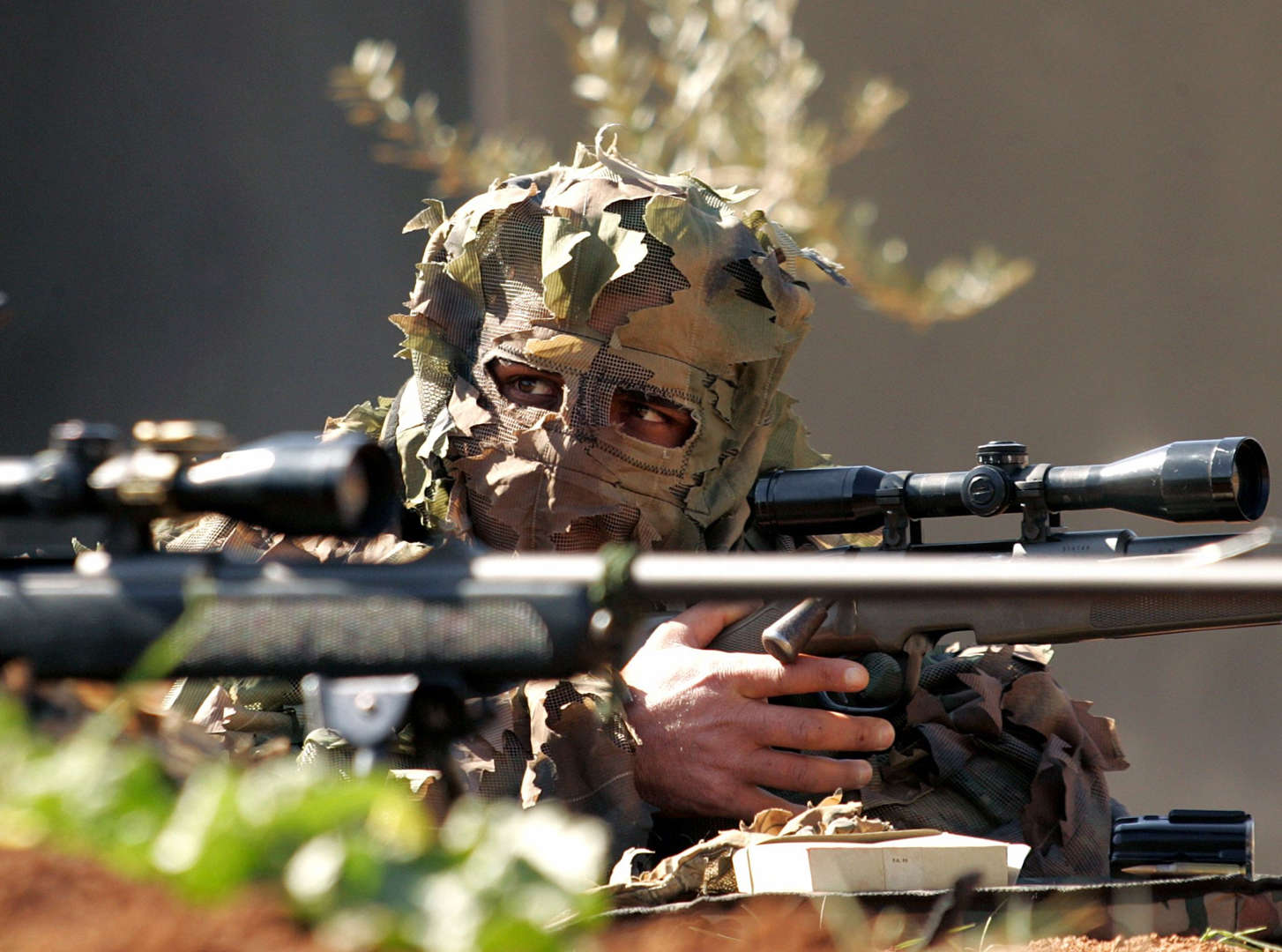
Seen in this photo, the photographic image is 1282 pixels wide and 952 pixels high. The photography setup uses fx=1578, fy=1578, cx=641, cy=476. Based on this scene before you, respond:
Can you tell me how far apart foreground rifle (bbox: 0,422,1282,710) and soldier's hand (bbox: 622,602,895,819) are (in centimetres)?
118

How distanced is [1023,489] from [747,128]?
10.1ft

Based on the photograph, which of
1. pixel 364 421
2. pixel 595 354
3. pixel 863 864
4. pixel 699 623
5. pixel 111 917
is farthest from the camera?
pixel 364 421

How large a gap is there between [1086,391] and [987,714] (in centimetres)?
318

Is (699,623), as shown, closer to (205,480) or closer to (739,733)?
(739,733)

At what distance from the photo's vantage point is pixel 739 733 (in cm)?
258

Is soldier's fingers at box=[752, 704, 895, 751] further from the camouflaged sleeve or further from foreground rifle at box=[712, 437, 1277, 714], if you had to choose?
the camouflaged sleeve

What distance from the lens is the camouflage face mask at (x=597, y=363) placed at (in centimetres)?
293

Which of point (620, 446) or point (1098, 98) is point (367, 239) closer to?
point (1098, 98)

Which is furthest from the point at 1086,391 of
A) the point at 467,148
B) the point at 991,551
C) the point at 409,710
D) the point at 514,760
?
the point at 409,710

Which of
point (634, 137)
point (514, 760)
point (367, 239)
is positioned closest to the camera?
point (514, 760)

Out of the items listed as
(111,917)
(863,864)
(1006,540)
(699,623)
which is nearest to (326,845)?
(111,917)

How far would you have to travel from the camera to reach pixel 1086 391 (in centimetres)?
566

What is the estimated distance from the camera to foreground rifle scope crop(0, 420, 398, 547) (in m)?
1.28

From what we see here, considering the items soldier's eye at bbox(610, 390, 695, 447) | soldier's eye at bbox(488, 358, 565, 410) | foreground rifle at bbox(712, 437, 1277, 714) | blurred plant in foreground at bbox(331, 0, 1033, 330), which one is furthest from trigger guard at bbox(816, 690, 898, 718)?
blurred plant in foreground at bbox(331, 0, 1033, 330)
